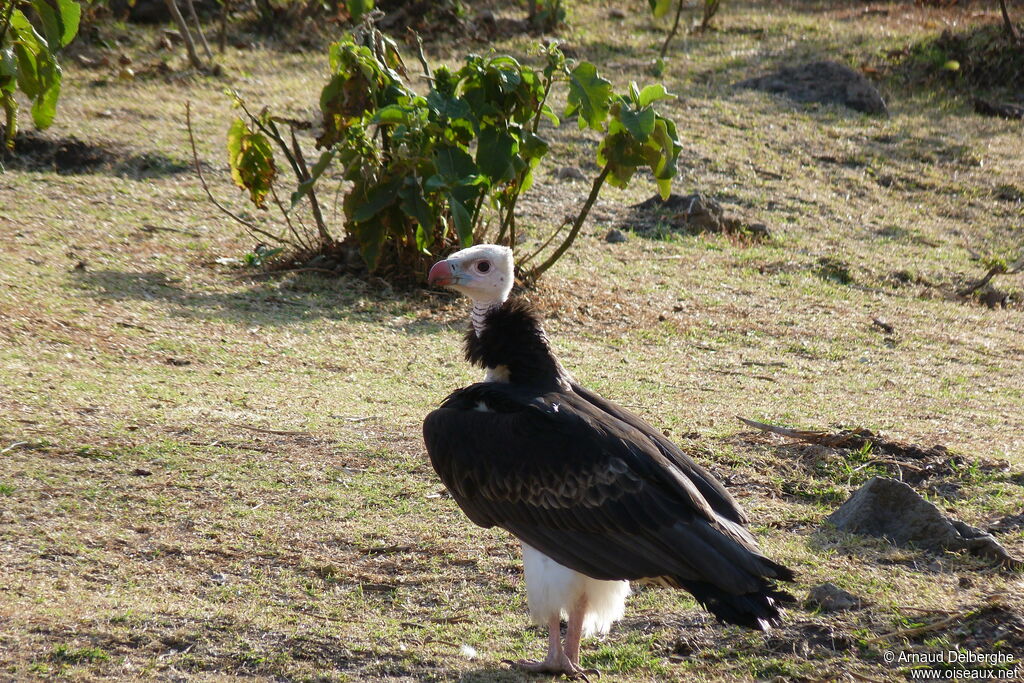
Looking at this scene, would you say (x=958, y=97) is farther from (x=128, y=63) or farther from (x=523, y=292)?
(x=128, y=63)

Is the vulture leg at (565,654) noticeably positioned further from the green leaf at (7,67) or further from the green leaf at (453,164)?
the green leaf at (453,164)

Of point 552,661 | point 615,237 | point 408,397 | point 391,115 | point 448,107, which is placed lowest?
point 408,397

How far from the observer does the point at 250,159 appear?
7.66m

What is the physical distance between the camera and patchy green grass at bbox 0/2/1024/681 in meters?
4.04

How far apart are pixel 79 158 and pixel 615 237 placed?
14.8 ft

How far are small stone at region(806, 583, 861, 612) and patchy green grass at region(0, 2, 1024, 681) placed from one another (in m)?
0.08

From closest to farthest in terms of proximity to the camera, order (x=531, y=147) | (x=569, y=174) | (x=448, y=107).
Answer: (x=448, y=107) → (x=531, y=147) → (x=569, y=174)

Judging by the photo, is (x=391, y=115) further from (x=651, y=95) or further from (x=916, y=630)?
(x=916, y=630)

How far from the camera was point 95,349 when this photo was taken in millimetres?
6340

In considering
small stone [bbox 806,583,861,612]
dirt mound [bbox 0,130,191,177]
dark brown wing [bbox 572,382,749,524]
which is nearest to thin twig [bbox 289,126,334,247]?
dirt mound [bbox 0,130,191,177]

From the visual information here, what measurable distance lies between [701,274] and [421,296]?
2293 mm

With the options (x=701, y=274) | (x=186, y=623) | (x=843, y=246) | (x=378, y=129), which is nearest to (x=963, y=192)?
(x=843, y=246)

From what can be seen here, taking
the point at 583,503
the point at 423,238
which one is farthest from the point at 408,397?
the point at 583,503

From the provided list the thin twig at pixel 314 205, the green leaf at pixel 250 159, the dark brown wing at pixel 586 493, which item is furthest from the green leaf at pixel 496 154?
the dark brown wing at pixel 586 493
